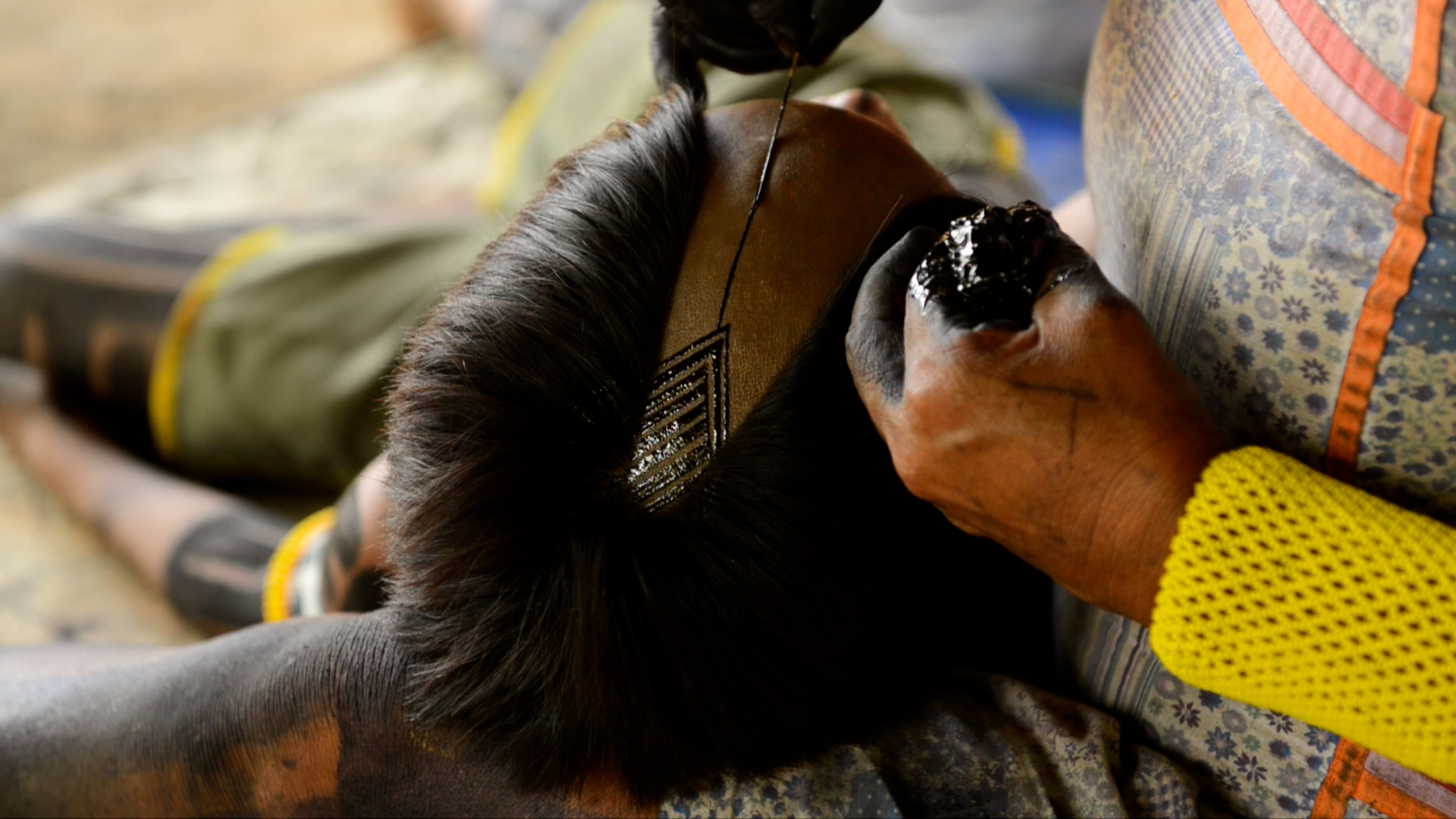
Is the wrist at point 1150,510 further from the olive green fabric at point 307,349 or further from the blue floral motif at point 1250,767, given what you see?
the olive green fabric at point 307,349

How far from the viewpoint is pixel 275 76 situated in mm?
2688

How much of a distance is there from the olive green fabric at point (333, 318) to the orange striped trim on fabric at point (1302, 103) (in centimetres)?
78

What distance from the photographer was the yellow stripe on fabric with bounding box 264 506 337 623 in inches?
48.5

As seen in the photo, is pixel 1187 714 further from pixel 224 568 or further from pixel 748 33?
pixel 224 568

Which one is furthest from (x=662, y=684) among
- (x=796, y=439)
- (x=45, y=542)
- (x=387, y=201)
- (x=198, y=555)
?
(x=387, y=201)

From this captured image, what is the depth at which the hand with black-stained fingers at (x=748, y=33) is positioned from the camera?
2.39ft

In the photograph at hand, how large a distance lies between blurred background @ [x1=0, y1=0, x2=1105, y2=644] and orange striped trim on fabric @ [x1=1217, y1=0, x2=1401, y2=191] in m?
1.21

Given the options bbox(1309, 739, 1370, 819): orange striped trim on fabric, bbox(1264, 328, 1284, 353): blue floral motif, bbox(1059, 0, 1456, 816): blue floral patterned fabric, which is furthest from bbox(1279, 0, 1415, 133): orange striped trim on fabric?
bbox(1309, 739, 1370, 819): orange striped trim on fabric

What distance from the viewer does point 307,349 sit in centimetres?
144

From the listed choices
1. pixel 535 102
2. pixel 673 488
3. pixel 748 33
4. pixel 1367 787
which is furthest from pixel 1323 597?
pixel 535 102

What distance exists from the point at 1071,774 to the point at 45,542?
137 centimetres

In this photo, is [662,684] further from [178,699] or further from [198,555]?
[198,555]

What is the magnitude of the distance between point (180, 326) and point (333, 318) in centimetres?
20

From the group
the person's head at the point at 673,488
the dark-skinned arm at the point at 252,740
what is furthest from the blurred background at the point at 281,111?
the person's head at the point at 673,488
